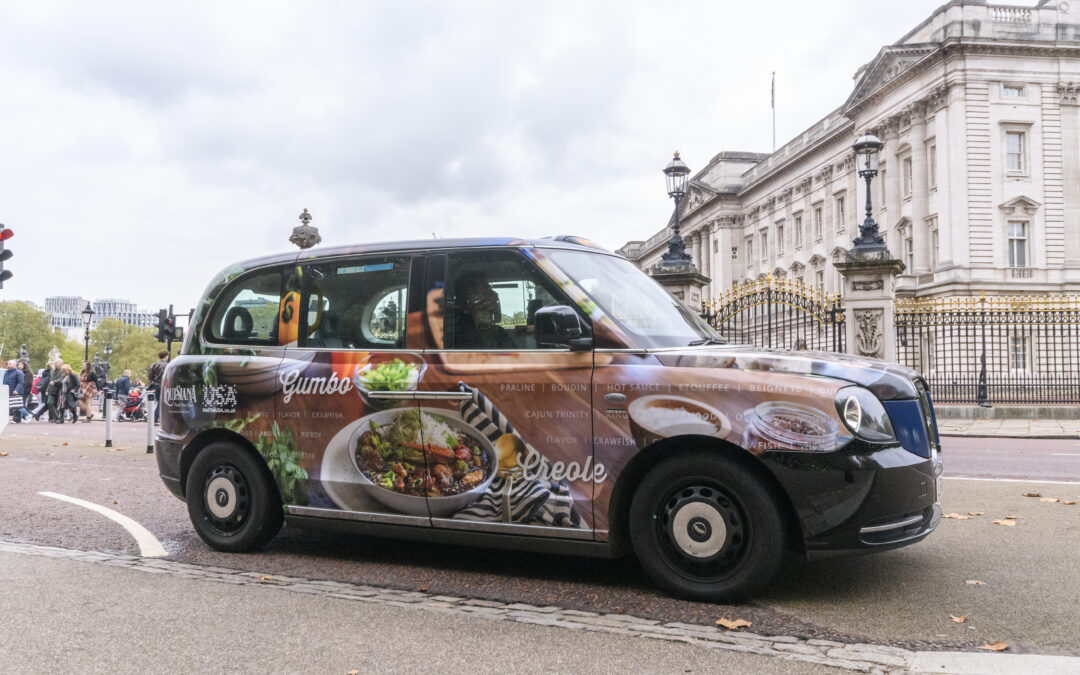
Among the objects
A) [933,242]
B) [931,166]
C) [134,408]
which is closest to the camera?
[134,408]

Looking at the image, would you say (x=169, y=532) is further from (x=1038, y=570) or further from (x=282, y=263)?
(x=1038, y=570)

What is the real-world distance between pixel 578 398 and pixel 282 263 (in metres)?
2.34

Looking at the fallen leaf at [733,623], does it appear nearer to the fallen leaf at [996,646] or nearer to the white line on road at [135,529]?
the fallen leaf at [996,646]

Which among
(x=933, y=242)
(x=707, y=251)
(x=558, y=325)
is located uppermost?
(x=707, y=251)

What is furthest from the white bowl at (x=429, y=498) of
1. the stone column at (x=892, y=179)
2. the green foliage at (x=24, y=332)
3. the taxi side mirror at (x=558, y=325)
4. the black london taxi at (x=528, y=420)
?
the green foliage at (x=24, y=332)

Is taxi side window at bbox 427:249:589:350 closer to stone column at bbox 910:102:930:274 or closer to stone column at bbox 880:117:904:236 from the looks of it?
stone column at bbox 910:102:930:274

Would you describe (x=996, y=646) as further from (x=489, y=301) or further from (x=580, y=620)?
(x=489, y=301)

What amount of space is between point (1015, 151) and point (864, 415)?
4599cm

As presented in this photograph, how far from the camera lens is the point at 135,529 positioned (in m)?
6.84

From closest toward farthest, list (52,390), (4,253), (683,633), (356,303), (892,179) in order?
1. (683,633)
2. (356,303)
3. (4,253)
4. (52,390)
5. (892,179)

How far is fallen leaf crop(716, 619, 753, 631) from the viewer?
4082 mm

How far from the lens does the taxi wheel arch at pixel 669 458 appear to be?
442 cm

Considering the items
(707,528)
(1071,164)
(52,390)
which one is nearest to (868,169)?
(707,528)

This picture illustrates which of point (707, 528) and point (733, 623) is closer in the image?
point (733, 623)
